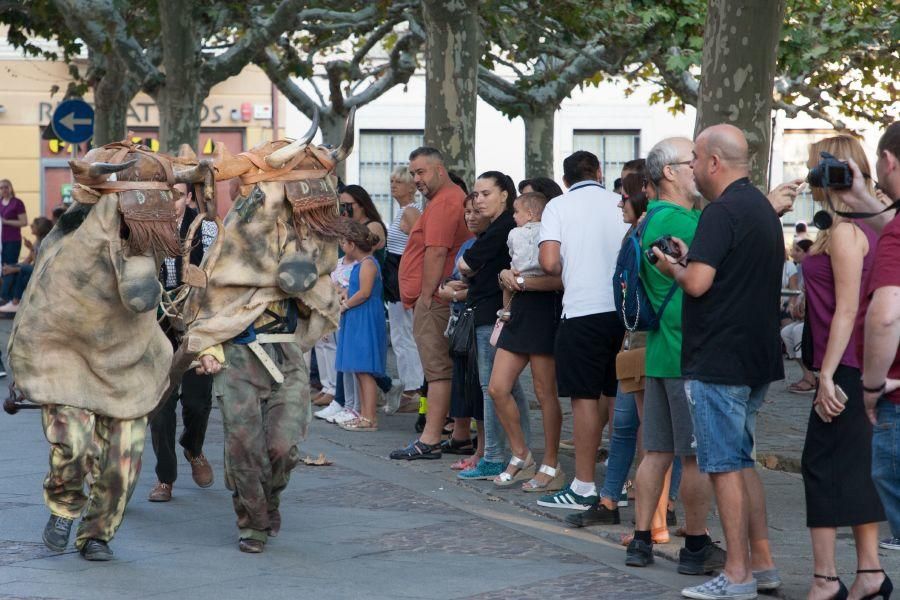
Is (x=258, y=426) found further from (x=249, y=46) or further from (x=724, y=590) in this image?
(x=249, y=46)

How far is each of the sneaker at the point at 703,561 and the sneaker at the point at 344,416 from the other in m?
5.65

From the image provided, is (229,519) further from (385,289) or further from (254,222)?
(385,289)

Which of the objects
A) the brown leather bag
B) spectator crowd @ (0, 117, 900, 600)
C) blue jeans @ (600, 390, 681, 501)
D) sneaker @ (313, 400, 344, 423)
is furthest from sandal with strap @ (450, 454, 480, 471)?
sneaker @ (313, 400, 344, 423)

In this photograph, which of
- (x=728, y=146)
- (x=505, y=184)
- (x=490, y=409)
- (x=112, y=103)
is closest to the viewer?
(x=728, y=146)

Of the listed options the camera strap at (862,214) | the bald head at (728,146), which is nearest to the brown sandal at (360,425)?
the bald head at (728,146)

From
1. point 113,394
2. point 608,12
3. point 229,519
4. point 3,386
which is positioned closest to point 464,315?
point 229,519

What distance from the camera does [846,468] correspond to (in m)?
6.32

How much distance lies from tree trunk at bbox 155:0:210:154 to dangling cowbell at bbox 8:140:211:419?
12.9 m

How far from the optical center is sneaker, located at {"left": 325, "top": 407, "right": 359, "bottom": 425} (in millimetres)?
12492

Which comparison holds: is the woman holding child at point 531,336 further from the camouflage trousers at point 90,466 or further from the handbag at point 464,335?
the camouflage trousers at point 90,466

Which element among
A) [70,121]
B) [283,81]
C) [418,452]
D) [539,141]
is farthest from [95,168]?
[283,81]

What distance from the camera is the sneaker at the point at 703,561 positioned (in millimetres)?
7102

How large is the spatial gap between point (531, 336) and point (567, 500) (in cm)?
107

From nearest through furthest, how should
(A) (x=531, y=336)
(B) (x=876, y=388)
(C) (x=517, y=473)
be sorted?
(B) (x=876, y=388) → (A) (x=531, y=336) → (C) (x=517, y=473)
